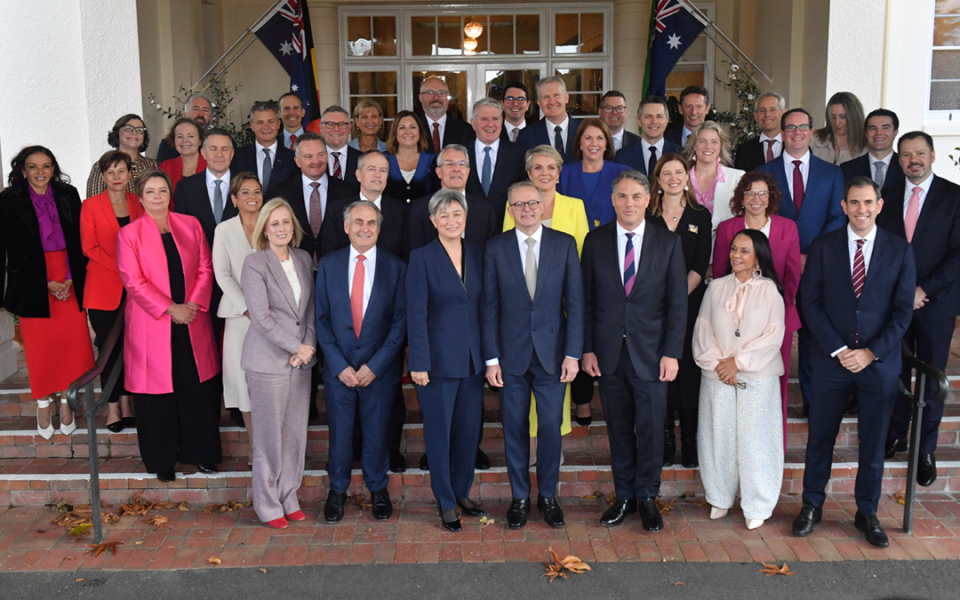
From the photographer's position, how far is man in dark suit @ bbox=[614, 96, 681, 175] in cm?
612

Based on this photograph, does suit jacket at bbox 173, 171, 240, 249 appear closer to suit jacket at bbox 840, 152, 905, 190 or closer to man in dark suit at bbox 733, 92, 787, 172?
man in dark suit at bbox 733, 92, 787, 172

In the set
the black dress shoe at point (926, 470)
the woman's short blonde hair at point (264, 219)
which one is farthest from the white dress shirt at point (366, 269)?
the black dress shoe at point (926, 470)

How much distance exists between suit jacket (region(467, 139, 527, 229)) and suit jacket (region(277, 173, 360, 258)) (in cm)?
86

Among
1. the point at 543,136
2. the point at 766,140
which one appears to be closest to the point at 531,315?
the point at 543,136

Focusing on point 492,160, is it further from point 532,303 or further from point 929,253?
point 929,253

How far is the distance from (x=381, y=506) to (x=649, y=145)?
337 cm

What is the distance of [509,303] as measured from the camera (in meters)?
4.79

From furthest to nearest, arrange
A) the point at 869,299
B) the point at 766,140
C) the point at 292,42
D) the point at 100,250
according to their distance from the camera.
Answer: the point at 292,42 → the point at 766,140 → the point at 100,250 → the point at 869,299

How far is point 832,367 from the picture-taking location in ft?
15.7

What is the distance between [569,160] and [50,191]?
3.86 metres

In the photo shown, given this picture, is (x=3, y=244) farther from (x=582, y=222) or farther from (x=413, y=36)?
(x=413, y=36)

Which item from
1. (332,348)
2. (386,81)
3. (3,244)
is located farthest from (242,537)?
(386,81)

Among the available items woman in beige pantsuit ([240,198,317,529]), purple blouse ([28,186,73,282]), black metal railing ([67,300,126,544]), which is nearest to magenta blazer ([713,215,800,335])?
woman in beige pantsuit ([240,198,317,529])

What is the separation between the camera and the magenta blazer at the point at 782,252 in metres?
5.14
